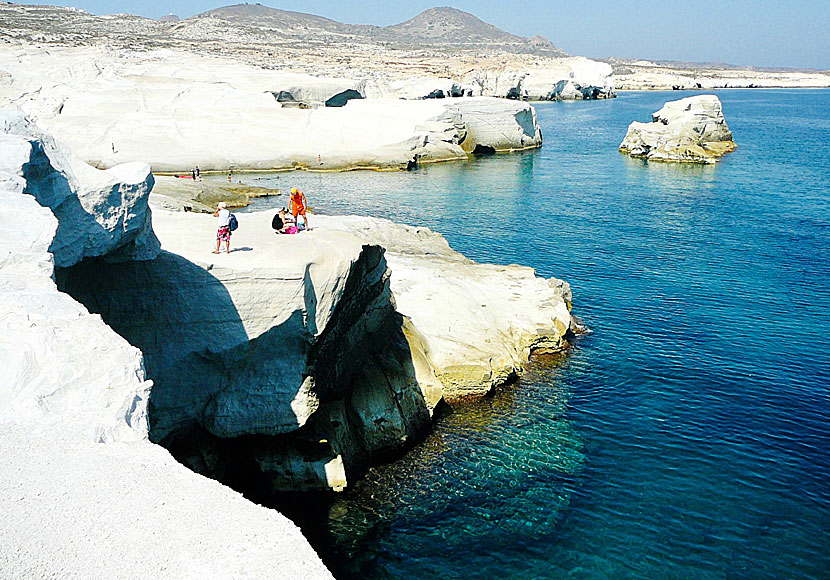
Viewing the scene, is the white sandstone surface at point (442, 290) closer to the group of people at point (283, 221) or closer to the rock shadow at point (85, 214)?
the group of people at point (283, 221)

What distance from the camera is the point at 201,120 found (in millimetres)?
64062

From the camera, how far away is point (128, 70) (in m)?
73.4

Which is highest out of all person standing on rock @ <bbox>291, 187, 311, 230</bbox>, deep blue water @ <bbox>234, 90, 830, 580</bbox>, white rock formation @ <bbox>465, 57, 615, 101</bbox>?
white rock formation @ <bbox>465, 57, 615, 101</bbox>

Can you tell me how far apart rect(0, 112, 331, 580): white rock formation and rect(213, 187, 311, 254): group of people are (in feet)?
18.3

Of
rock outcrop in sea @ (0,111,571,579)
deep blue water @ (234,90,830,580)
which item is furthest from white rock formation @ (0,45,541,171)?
rock outcrop in sea @ (0,111,571,579)

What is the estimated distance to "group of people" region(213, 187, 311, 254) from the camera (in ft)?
53.6

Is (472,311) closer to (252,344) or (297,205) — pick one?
(297,205)

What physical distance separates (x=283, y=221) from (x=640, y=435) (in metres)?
11.8

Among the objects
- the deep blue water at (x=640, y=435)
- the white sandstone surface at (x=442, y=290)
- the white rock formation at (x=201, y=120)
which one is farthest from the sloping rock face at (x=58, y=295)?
the white rock formation at (x=201, y=120)

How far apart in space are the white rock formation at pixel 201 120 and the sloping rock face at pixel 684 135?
55.0 feet

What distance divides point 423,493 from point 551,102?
150 metres

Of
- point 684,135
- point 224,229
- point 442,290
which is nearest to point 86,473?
point 224,229

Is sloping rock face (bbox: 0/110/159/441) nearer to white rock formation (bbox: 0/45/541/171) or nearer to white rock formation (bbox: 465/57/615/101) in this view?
white rock formation (bbox: 0/45/541/171)

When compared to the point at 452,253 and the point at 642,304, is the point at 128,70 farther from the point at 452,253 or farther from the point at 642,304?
the point at 642,304
